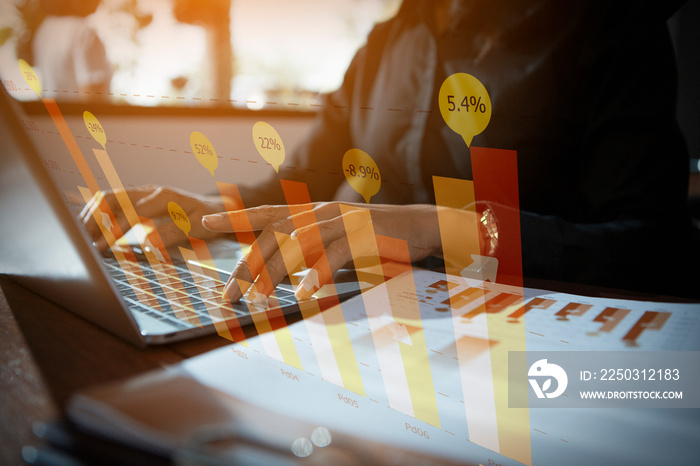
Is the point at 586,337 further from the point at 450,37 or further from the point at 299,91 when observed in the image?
the point at 299,91

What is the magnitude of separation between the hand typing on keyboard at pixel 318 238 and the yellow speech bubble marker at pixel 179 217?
104mm

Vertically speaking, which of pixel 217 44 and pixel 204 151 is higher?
pixel 217 44

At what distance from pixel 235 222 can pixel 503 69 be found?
58cm

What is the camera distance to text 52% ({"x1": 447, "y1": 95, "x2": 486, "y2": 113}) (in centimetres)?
86

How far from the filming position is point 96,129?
136 cm

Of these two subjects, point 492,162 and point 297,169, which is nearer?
point 492,162

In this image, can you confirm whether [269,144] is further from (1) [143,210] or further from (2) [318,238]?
(2) [318,238]

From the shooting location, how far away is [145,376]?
234 mm

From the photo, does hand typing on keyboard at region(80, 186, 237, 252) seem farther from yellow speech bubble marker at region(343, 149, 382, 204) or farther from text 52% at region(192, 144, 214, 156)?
text 52% at region(192, 144, 214, 156)

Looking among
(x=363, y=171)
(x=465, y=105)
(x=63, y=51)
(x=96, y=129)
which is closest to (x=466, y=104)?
(x=465, y=105)

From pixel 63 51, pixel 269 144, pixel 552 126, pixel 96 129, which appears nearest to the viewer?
pixel 552 126

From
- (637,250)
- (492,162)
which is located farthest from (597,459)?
(492,162)

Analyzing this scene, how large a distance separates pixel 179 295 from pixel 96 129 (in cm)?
125

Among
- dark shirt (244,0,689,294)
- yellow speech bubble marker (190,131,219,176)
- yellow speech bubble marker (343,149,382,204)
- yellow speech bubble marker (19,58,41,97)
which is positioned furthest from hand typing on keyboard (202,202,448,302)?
yellow speech bubble marker (19,58,41,97)
